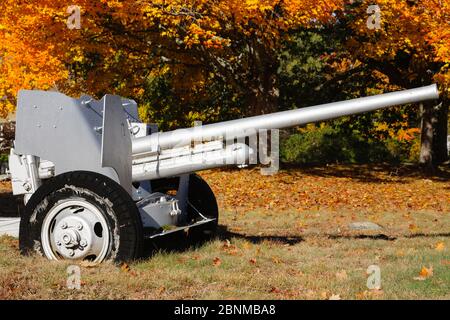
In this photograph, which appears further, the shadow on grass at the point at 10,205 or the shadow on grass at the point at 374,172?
the shadow on grass at the point at 374,172

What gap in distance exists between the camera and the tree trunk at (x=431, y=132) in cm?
2006

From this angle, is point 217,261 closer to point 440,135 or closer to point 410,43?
point 410,43

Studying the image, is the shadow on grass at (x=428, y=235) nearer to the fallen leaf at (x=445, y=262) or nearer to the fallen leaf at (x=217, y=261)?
the fallen leaf at (x=445, y=262)

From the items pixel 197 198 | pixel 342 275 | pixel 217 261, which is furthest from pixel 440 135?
pixel 342 275

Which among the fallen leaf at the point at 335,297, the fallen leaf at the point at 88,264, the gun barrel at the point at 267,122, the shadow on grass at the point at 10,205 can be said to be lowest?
the fallen leaf at the point at 335,297

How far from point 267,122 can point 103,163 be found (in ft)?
5.48

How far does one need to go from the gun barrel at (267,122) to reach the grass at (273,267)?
1.09 m

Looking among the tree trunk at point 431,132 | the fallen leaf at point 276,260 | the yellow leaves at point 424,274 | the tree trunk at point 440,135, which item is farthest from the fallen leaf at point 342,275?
the tree trunk at point 440,135

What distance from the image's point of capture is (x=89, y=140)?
5.96 metres

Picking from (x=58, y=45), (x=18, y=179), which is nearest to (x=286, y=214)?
(x=18, y=179)

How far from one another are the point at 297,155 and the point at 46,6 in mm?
13465

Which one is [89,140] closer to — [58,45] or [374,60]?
[58,45]

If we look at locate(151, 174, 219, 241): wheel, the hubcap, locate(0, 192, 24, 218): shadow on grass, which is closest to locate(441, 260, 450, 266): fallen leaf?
locate(151, 174, 219, 241): wheel

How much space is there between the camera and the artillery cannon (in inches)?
222
